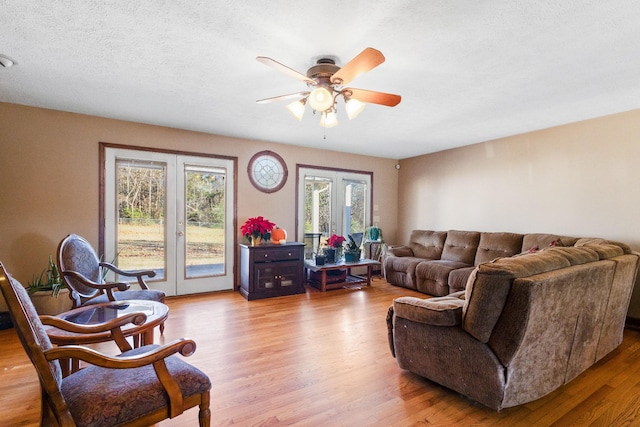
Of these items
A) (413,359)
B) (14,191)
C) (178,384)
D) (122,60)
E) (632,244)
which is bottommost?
(413,359)

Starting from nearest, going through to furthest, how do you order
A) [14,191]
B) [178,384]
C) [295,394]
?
1. [178,384]
2. [295,394]
3. [14,191]

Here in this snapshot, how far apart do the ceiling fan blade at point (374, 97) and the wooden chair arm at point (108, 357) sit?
202 cm

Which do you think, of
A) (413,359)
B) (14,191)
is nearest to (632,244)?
(413,359)

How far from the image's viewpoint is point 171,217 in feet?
14.0

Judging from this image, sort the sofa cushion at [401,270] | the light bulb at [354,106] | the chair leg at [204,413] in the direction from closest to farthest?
the chair leg at [204,413] → the light bulb at [354,106] → the sofa cushion at [401,270]

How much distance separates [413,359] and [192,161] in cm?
388

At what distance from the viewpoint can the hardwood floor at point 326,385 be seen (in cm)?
183

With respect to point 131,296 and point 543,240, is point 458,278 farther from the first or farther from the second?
point 131,296

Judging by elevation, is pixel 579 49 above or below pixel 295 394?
above

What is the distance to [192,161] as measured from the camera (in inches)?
175

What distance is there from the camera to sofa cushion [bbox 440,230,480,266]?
15.7 ft

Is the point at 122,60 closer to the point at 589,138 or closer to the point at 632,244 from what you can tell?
the point at 589,138

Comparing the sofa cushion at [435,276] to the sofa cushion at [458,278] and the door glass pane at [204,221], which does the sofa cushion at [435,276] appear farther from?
the door glass pane at [204,221]

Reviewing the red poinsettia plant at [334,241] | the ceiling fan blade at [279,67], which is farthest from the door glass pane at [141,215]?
the ceiling fan blade at [279,67]
